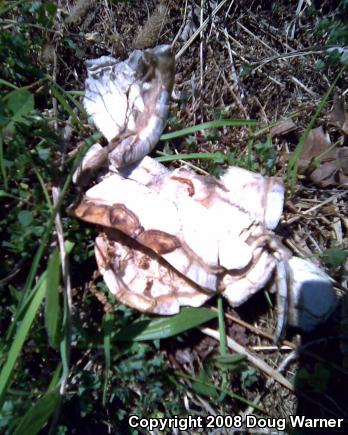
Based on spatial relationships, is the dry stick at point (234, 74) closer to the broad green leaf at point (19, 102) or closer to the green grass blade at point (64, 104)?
the green grass blade at point (64, 104)

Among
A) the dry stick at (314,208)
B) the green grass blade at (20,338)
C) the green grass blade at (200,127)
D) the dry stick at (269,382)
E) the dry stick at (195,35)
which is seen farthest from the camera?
the dry stick at (195,35)

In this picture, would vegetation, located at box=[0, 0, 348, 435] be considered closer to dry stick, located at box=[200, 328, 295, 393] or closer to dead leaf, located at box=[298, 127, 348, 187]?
dry stick, located at box=[200, 328, 295, 393]

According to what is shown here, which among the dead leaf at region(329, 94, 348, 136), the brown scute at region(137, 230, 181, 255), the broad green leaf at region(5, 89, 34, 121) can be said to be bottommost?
the brown scute at region(137, 230, 181, 255)

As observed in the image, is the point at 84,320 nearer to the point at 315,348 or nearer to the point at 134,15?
the point at 315,348

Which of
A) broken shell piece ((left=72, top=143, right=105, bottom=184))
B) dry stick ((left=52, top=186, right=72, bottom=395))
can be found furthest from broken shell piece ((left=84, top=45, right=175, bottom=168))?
dry stick ((left=52, top=186, right=72, bottom=395))

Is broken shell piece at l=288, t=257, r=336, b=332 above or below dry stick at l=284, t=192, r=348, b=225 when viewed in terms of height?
below

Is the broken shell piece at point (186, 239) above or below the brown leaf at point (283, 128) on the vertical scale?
below

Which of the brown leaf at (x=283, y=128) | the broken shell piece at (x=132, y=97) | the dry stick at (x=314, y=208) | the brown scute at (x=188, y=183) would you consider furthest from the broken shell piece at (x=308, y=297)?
the broken shell piece at (x=132, y=97)
